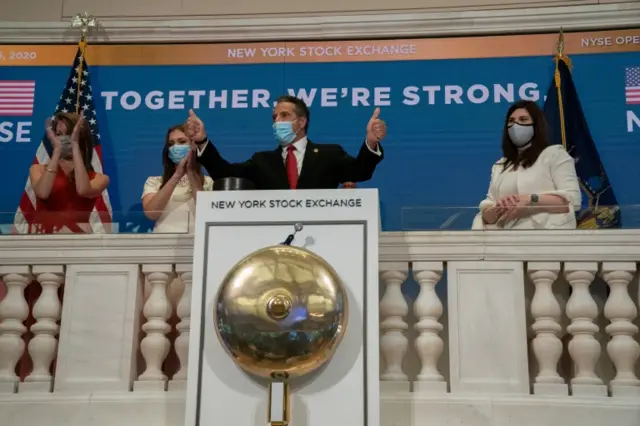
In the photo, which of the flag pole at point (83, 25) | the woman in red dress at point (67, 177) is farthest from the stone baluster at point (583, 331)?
the flag pole at point (83, 25)

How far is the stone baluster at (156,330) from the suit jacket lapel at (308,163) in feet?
2.62

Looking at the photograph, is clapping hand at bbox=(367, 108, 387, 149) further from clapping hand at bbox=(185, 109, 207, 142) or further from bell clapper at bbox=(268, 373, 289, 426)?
bell clapper at bbox=(268, 373, 289, 426)

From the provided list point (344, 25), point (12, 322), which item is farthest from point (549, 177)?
point (344, 25)

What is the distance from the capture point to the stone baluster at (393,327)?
3357mm

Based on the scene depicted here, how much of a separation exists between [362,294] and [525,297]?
76 cm

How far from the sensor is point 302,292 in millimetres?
3004

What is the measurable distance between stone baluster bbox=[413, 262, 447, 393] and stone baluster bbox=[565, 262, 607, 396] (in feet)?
1.47

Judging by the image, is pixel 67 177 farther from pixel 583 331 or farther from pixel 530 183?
pixel 583 331

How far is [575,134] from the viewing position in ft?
19.7

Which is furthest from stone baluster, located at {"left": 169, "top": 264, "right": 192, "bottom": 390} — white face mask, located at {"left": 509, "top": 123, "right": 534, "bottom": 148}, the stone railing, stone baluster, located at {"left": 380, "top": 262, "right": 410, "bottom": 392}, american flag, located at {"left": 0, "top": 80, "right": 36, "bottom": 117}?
american flag, located at {"left": 0, "top": 80, "right": 36, "bottom": 117}

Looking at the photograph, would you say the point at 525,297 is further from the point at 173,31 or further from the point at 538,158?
the point at 173,31

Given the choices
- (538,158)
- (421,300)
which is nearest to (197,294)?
(421,300)

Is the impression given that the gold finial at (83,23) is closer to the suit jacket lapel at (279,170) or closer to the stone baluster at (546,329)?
the suit jacket lapel at (279,170)

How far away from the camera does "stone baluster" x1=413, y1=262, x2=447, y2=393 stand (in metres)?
3.34
